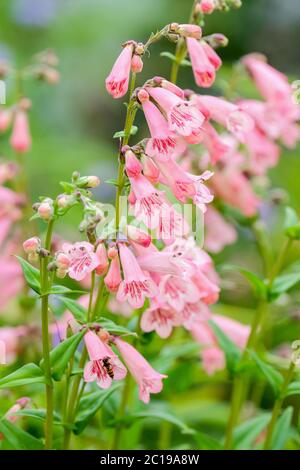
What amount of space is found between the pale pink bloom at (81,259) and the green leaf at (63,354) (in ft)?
0.44

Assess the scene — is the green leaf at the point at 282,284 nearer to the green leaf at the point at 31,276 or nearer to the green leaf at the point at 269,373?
the green leaf at the point at 269,373

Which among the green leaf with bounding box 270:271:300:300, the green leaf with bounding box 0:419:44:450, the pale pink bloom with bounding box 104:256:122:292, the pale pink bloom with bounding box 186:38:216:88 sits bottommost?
the green leaf with bounding box 0:419:44:450

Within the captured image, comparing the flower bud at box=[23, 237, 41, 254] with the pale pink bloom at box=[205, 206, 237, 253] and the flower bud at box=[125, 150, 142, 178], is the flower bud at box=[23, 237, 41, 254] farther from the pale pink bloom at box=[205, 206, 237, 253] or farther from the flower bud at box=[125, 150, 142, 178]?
the pale pink bloom at box=[205, 206, 237, 253]

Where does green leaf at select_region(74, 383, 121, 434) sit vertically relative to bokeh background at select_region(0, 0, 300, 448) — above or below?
above

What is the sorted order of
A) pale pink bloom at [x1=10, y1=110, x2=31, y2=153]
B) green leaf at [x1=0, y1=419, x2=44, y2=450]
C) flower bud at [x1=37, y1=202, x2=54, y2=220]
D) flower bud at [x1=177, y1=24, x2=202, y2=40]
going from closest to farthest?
flower bud at [x1=37, y1=202, x2=54, y2=220], flower bud at [x1=177, y1=24, x2=202, y2=40], green leaf at [x1=0, y1=419, x2=44, y2=450], pale pink bloom at [x1=10, y1=110, x2=31, y2=153]

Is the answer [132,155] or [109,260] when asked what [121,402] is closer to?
[109,260]

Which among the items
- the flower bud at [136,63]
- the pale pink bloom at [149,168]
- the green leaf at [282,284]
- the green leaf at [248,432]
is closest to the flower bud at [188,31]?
the flower bud at [136,63]

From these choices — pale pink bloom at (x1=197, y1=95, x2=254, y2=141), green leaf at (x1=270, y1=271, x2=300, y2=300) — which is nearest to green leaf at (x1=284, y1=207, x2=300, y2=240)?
green leaf at (x1=270, y1=271, x2=300, y2=300)

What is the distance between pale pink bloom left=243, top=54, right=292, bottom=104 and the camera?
2.39 meters

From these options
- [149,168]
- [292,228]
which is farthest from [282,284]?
[149,168]

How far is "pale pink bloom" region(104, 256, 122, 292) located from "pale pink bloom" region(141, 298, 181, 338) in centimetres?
23

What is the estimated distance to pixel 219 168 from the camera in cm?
234

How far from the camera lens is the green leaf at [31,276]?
149 cm
